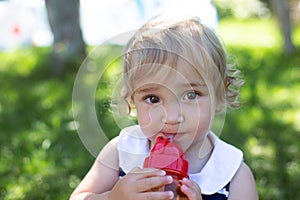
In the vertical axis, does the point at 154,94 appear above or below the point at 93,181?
above

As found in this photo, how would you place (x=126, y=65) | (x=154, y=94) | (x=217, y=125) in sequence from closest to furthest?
1. (x=154, y=94)
2. (x=126, y=65)
3. (x=217, y=125)

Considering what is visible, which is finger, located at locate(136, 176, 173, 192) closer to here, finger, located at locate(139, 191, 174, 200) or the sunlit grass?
finger, located at locate(139, 191, 174, 200)

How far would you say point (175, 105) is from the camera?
167 cm

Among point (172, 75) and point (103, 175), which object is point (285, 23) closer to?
point (103, 175)

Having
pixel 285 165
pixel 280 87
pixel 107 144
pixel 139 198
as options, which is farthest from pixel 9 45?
pixel 139 198

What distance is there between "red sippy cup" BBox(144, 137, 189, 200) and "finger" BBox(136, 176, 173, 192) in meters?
0.03

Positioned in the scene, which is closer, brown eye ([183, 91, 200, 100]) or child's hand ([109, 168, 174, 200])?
child's hand ([109, 168, 174, 200])

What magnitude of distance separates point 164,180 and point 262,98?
120 inches

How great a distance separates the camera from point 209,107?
176cm

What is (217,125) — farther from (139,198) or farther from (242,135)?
(242,135)

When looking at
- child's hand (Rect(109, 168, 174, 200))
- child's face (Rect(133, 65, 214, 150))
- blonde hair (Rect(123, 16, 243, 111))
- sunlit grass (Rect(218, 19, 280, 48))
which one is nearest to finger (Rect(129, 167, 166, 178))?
child's hand (Rect(109, 168, 174, 200))

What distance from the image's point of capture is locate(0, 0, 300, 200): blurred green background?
9.35 feet

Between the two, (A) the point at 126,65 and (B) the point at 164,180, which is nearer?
(B) the point at 164,180

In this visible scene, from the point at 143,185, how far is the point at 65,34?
3878 millimetres
